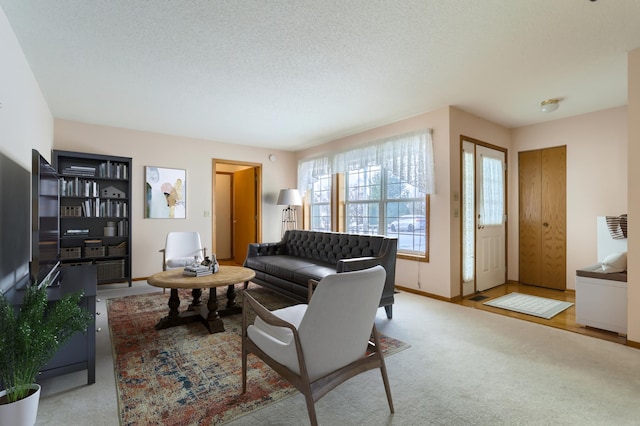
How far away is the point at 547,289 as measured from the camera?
15.2 ft

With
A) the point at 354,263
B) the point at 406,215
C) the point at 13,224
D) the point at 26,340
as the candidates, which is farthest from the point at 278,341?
the point at 406,215

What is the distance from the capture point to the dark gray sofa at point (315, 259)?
3.36m

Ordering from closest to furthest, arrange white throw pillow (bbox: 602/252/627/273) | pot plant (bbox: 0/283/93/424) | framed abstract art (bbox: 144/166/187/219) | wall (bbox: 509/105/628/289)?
1. pot plant (bbox: 0/283/93/424)
2. white throw pillow (bbox: 602/252/627/273)
3. wall (bbox: 509/105/628/289)
4. framed abstract art (bbox: 144/166/187/219)

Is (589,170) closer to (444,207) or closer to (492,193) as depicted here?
(492,193)

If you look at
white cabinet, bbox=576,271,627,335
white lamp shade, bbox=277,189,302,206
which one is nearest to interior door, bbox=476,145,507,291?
white cabinet, bbox=576,271,627,335

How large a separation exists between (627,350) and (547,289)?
220 cm

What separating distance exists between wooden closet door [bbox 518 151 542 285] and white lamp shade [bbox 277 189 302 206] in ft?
12.0

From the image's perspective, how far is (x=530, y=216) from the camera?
191 inches

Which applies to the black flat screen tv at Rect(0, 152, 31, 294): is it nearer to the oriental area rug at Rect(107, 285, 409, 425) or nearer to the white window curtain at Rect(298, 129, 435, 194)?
the oriental area rug at Rect(107, 285, 409, 425)

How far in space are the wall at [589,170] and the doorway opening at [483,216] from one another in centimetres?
79

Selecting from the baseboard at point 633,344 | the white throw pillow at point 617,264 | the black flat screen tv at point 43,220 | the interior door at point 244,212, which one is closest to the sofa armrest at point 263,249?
the interior door at point 244,212

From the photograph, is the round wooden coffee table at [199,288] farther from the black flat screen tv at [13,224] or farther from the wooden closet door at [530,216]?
the wooden closet door at [530,216]

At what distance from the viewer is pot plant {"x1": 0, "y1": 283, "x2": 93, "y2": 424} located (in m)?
1.45

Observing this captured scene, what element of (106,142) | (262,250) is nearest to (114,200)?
(106,142)
